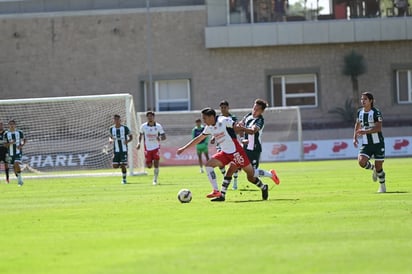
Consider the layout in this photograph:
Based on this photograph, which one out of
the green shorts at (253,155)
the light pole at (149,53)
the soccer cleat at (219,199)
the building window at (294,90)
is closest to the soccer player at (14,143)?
the green shorts at (253,155)

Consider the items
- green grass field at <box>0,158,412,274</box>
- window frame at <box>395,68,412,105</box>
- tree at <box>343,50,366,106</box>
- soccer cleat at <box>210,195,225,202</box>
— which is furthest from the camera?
→ window frame at <box>395,68,412,105</box>

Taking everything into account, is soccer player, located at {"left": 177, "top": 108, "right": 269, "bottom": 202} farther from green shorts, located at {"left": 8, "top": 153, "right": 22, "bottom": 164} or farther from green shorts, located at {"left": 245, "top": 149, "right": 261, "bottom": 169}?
green shorts, located at {"left": 8, "top": 153, "right": 22, "bottom": 164}

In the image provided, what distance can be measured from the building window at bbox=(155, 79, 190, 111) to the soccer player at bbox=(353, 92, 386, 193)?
4052 cm

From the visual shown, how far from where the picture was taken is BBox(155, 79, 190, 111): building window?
206 feet

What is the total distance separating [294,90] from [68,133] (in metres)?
22.0

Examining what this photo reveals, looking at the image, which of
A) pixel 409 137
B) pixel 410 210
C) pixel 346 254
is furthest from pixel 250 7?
pixel 346 254

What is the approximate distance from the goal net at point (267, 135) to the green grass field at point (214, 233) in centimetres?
2677

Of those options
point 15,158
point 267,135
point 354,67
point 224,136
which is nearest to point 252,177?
point 224,136

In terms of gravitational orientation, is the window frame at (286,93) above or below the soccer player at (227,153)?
above

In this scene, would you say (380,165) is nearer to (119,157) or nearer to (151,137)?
(151,137)

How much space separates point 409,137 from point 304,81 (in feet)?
35.4

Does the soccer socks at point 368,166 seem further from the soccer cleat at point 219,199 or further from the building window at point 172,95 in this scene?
the building window at point 172,95

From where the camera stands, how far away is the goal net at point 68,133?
43125 millimetres

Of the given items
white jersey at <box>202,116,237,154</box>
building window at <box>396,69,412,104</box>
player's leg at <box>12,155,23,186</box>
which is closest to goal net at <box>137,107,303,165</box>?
building window at <box>396,69,412,104</box>
